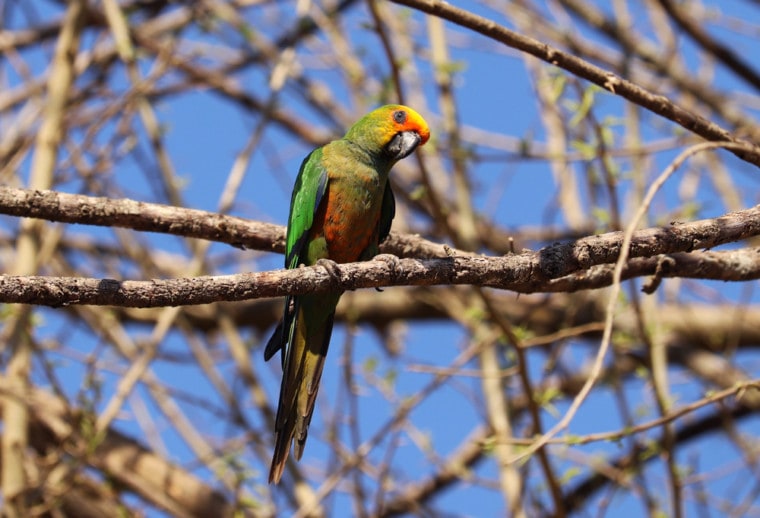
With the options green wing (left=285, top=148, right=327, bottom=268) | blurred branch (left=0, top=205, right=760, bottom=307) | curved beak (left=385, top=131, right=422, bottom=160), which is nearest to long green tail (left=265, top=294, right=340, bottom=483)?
green wing (left=285, top=148, right=327, bottom=268)

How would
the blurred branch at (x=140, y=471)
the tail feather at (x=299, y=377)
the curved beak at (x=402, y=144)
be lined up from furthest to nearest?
the blurred branch at (x=140, y=471) < the curved beak at (x=402, y=144) < the tail feather at (x=299, y=377)

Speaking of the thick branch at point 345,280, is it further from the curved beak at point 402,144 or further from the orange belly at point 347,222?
the curved beak at point 402,144

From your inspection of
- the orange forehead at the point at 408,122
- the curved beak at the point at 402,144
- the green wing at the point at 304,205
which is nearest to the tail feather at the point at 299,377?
the green wing at the point at 304,205

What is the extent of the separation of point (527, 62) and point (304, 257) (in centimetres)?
278

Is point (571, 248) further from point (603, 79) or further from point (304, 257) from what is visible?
point (304, 257)

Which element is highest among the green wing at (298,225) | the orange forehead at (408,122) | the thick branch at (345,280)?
the orange forehead at (408,122)

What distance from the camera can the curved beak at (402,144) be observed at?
164 inches

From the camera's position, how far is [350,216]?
4004mm

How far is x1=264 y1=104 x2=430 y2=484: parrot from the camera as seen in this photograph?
3814mm

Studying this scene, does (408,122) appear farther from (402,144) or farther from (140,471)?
(140,471)

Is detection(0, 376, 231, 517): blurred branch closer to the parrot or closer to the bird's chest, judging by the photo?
the parrot

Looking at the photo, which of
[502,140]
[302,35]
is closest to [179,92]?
[302,35]

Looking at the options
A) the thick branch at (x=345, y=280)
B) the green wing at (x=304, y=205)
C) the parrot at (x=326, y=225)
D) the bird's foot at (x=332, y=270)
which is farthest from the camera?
the green wing at (x=304, y=205)

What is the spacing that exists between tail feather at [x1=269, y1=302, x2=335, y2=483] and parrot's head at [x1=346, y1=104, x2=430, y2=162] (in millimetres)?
869
